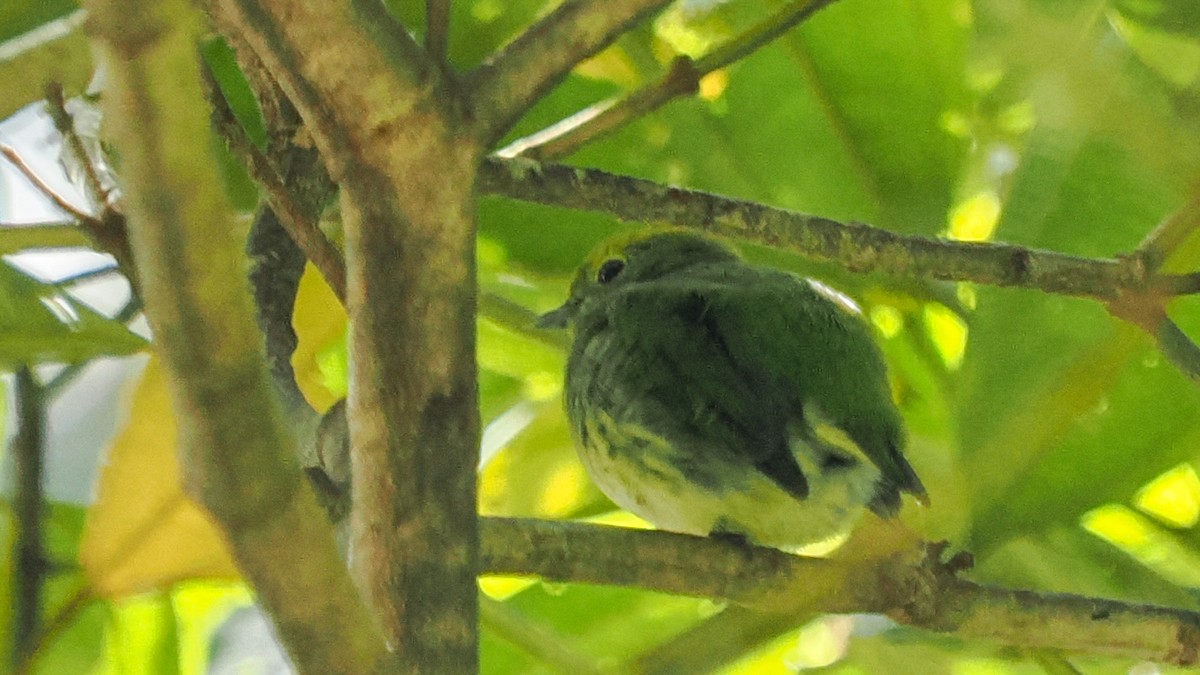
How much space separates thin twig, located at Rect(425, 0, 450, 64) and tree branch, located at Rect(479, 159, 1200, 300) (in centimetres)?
24

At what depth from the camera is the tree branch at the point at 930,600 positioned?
3.21 ft

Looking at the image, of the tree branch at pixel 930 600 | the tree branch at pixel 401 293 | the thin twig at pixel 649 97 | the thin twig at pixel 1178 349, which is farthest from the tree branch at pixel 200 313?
the thin twig at pixel 1178 349

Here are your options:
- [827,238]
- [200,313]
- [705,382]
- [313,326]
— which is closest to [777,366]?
[705,382]

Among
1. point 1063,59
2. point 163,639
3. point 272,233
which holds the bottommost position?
point 163,639

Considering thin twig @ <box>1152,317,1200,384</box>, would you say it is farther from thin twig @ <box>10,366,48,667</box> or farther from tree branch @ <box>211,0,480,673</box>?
thin twig @ <box>10,366,48,667</box>

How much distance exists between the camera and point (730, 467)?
1191 millimetres

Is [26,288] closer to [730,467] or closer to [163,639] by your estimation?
[163,639]

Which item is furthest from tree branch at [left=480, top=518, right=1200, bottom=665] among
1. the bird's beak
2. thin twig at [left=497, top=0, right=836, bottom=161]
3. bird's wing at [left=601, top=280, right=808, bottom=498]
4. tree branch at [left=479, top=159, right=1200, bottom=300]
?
the bird's beak

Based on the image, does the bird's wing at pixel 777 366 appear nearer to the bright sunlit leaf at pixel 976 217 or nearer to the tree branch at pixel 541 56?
the bright sunlit leaf at pixel 976 217

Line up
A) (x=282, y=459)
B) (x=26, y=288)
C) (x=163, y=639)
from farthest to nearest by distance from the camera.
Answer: (x=163, y=639), (x=26, y=288), (x=282, y=459)

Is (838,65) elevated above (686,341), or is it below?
above

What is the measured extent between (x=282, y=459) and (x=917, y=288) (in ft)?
3.56

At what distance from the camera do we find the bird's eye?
1569mm

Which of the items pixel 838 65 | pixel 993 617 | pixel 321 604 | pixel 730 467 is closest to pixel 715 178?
pixel 838 65
